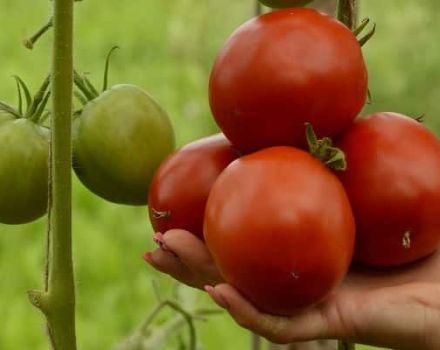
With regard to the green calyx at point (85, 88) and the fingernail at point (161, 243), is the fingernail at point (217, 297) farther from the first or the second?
the green calyx at point (85, 88)

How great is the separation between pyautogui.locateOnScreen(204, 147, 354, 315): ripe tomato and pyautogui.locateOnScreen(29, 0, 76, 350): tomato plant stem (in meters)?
0.16

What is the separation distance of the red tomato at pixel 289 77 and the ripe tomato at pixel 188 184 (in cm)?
5

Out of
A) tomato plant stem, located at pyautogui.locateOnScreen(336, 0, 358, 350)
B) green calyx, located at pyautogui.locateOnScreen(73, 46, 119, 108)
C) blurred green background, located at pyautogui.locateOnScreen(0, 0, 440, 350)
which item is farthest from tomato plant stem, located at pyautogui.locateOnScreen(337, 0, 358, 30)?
blurred green background, located at pyautogui.locateOnScreen(0, 0, 440, 350)

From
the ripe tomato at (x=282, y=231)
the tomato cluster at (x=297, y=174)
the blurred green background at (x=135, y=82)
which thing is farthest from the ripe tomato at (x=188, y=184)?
the blurred green background at (x=135, y=82)

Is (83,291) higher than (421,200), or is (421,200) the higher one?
(421,200)

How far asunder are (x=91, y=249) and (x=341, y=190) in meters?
1.87

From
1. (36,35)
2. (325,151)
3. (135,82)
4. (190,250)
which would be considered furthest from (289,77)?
(135,82)

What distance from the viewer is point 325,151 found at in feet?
3.20

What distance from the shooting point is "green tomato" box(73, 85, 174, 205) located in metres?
1.13

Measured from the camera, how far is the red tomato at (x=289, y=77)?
3.31ft

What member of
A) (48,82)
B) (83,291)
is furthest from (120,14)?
(48,82)

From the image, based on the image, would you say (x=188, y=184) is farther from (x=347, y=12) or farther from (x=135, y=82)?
(x=135, y=82)

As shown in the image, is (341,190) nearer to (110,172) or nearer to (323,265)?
(323,265)

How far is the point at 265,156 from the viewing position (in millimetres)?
958
